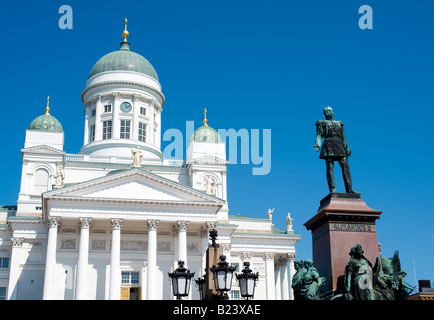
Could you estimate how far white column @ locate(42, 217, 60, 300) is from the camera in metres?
45.2

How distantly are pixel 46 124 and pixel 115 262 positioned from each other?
18948 mm

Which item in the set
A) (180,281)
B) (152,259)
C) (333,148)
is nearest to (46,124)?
(152,259)

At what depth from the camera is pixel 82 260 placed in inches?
1815

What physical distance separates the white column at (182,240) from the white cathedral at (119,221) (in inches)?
3.2

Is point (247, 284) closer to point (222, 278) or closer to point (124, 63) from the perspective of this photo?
point (222, 278)

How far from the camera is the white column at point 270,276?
57031 mm

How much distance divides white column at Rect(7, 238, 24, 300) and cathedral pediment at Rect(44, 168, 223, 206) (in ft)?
24.8

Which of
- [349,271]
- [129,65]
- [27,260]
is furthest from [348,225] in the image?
[129,65]

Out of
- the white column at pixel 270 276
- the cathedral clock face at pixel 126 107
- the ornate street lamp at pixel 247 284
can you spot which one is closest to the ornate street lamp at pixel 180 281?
the ornate street lamp at pixel 247 284

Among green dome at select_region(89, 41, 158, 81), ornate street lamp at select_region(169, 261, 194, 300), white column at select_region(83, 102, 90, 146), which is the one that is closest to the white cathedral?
white column at select_region(83, 102, 90, 146)

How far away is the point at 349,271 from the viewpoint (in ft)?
39.5

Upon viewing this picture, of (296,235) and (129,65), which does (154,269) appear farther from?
(129,65)

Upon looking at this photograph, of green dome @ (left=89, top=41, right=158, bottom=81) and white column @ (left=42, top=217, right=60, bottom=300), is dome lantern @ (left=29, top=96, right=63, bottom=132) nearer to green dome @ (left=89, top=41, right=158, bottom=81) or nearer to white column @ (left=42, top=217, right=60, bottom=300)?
green dome @ (left=89, top=41, right=158, bottom=81)
